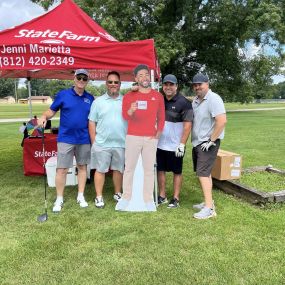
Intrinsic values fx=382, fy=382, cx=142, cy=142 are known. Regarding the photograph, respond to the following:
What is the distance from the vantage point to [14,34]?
5.39m

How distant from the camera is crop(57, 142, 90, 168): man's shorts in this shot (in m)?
5.30

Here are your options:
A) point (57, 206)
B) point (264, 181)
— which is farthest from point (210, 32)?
point (57, 206)

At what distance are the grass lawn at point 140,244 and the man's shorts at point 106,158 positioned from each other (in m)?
0.61

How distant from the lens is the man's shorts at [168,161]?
17.6 feet

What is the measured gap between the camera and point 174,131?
17.1 ft

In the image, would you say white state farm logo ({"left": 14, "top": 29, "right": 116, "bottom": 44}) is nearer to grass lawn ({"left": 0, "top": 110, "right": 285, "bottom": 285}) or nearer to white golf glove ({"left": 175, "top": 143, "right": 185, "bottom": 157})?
white golf glove ({"left": 175, "top": 143, "right": 185, "bottom": 157})

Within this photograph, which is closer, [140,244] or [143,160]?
[140,244]

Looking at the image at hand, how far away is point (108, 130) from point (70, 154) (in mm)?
658

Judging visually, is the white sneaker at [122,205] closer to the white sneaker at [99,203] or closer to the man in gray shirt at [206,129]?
the white sneaker at [99,203]

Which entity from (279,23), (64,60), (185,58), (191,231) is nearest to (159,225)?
(191,231)

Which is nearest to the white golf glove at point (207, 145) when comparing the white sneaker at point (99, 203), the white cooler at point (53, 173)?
the white sneaker at point (99, 203)

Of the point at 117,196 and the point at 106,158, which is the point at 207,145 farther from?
the point at 117,196

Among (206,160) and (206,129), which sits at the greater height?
(206,129)

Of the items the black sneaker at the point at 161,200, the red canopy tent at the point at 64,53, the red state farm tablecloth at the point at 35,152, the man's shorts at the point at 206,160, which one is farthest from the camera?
A: the red state farm tablecloth at the point at 35,152
